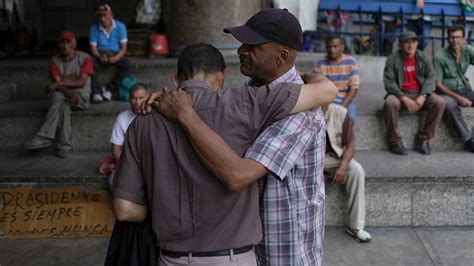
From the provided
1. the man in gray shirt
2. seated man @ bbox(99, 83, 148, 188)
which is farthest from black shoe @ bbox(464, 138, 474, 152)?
the man in gray shirt

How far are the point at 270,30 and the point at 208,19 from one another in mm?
5623

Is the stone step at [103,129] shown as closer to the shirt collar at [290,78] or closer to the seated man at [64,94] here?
the seated man at [64,94]

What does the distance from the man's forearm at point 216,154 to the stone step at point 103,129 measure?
14.0ft

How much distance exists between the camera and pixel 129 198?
207 centimetres

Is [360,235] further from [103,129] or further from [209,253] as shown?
[209,253]

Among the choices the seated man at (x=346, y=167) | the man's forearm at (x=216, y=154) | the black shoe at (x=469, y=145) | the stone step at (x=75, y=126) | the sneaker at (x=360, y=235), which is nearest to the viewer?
the man's forearm at (x=216, y=154)

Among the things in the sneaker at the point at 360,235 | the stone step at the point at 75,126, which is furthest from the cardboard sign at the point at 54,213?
the sneaker at the point at 360,235

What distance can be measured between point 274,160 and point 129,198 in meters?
0.53

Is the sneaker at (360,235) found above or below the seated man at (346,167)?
below

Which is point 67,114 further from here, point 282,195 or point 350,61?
point 282,195

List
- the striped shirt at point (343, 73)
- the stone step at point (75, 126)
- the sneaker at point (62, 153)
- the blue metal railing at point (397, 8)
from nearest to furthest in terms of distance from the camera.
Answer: the sneaker at point (62, 153) → the stone step at point (75, 126) → the striped shirt at point (343, 73) → the blue metal railing at point (397, 8)

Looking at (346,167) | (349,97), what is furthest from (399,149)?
(346,167)

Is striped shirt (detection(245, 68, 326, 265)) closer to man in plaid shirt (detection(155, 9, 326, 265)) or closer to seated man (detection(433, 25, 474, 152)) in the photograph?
man in plaid shirt (detection(155, 9, 326, 265))

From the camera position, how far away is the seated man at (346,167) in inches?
194
